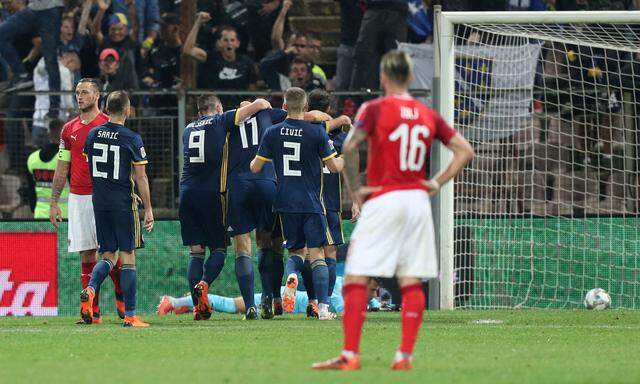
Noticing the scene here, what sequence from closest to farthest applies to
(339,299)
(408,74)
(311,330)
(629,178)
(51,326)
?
(408,74)
(311,330)
(51,326)
(339,299)
(629,178)

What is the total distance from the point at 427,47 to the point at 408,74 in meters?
10.2

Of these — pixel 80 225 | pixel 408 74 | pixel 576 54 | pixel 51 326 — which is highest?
pixel 576 54

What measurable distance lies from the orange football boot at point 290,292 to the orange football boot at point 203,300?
3.07 ft

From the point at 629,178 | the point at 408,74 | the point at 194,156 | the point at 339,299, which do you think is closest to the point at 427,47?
the point at 629,178

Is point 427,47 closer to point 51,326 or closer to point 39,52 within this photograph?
point 39,52

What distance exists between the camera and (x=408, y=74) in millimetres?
8227

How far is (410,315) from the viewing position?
816 centimetres

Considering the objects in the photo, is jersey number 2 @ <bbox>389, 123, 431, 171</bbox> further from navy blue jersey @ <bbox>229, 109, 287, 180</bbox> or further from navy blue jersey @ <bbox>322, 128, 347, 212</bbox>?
navy blue jersey @ <bbox>322, 128, 347, 212</bbox>

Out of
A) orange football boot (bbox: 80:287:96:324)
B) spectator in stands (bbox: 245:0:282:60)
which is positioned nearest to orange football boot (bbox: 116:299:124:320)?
orange football boot (bbox: 80:287:96:324)

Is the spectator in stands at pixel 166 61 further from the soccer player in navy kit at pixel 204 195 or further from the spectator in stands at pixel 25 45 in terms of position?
the soccer player in navy kit at pixel 204 195

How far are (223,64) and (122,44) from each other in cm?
156

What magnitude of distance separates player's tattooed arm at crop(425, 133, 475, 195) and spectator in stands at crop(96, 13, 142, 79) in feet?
36.2

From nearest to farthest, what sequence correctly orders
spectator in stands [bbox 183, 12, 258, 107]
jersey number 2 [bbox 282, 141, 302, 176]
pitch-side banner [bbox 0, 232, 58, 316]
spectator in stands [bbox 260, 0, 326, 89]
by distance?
jersey number 2 [bbox 282, 141, 302, 176]
pitch-side banner [bbox 0, 232, 58, 316]
spectator in stands [bbox 183, 12, 258, 107]
spectator in stands [bbox 260, 0, 326, 89]

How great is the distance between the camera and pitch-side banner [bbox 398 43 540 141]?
1611cm
